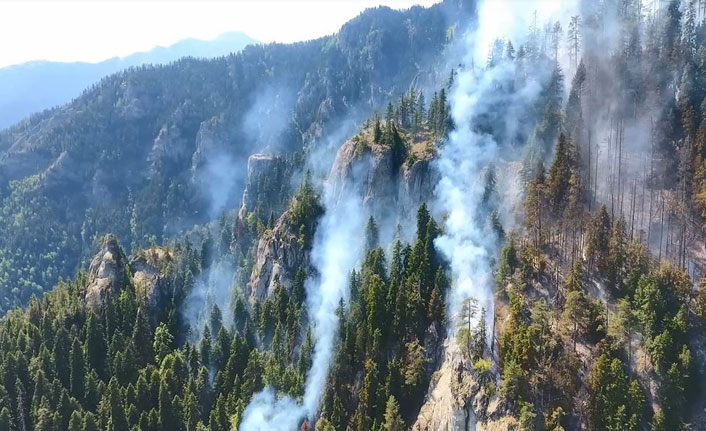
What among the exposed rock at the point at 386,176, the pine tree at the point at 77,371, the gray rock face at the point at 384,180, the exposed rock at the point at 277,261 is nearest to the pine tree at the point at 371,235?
the gray rock face at the point at 384,180

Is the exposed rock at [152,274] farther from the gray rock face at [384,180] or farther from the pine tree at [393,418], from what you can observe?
the pine tree at [393,418]

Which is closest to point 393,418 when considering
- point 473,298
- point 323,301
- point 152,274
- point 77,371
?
point 473,298

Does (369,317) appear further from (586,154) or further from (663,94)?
(663,94)

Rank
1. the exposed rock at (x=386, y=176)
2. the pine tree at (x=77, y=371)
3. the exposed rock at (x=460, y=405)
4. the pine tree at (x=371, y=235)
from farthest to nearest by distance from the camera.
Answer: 1. the exposed rock at (x=386, y=176)
2. the pine tree at (x=371, y=235)
3. the pine tree at (x=77, y=371)
4. the exposed rock at (x=460, y=405)

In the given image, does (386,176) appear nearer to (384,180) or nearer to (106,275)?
(384,180)

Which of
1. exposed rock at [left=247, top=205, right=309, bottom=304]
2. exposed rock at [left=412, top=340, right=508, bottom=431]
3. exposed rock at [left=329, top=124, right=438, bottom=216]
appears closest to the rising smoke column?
exposed rock at [left=329, top=124, right=438, bottom=216]
